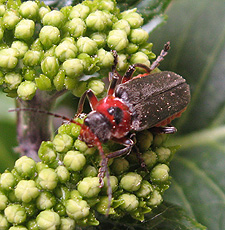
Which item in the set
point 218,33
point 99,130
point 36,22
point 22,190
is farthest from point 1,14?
point 218,33

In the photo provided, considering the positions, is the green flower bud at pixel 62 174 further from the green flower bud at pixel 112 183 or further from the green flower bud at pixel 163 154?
the green flower bud at pixel 163 154

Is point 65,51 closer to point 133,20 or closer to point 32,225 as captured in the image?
point 133,20

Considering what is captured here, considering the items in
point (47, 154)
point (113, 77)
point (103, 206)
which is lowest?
point (103, 206)

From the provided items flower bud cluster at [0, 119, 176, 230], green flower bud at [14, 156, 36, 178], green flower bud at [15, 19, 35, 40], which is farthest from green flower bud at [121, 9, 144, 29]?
green flower bud at [14, 156, 36, 178]

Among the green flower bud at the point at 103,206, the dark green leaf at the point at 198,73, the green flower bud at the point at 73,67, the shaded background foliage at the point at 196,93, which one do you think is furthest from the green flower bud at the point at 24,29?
the dark green leaf at the point at 198,73

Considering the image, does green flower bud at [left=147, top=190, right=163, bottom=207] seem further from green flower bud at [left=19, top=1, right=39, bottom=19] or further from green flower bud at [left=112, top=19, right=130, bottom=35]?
green flower bud at [left=19, top=1, right=39, bottom=19]

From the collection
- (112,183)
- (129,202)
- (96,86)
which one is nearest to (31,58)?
(96,86)
